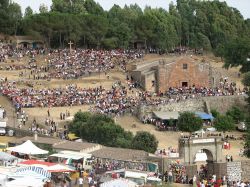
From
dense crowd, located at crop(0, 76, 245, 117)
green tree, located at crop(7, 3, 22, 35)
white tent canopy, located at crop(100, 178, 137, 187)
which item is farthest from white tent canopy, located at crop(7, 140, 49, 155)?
green tree, located at crop(7, 3, 22, 35)

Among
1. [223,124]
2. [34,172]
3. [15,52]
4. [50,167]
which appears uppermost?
[15,52]

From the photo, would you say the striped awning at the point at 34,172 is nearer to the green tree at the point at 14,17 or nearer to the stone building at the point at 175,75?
the stone building at the point at 175,75

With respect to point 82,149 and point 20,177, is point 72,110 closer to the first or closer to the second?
point 82,149

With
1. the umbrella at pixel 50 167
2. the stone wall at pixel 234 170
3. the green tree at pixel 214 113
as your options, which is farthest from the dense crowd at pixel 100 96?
the umbrella at pixel 50 167

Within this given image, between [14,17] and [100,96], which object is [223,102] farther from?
[14,17]

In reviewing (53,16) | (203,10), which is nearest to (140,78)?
(53,16)

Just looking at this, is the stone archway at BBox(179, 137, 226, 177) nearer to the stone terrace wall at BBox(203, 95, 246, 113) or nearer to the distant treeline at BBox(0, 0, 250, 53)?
the stone terrace wall at BBox(203, 95, 246, 113)

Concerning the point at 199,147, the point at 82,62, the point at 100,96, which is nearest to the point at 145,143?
the point at 199,147

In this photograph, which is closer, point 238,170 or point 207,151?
point 238,170
